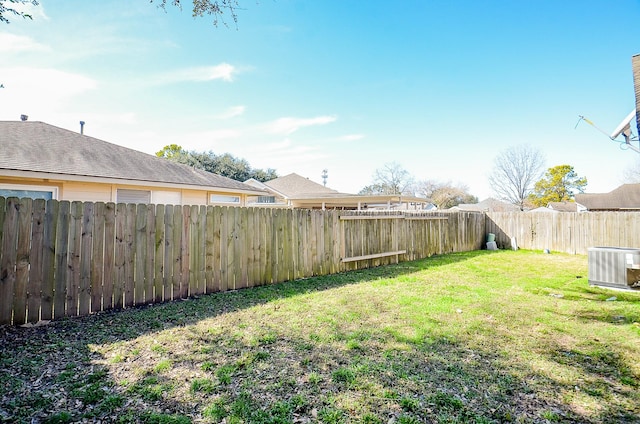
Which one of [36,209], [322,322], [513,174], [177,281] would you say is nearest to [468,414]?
[322,322]

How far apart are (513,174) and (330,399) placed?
1837 inches

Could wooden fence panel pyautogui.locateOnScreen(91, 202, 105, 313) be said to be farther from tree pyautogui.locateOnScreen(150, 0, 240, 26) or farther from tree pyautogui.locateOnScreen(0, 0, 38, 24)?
tree pyautogui.locateOnScreen(150, 0, 240, 26)

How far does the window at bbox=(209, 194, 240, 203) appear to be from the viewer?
1254 centimetres

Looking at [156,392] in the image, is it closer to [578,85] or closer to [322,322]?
[322,322]

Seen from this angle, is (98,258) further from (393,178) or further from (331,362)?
(393,178)

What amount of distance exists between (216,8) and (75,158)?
8.13 m

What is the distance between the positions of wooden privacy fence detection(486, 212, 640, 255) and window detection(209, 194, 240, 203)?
40.5 ft

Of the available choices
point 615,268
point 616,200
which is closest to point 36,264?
point 615,268

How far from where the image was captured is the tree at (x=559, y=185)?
155 ft

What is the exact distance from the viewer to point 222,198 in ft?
43.0

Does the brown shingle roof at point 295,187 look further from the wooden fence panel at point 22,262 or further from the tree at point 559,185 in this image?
the tree at point 559,185

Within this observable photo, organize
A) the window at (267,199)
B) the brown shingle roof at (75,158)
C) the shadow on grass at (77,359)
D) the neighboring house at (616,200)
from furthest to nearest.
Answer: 1. the neighboring house at (616,200)
2. the window at (267,199)
3. the brown shingle roof at (75,158)
4. the shadow on grass at (77,359)

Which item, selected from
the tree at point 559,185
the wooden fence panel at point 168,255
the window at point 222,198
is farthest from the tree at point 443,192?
the wooden fence panel at point 168,255

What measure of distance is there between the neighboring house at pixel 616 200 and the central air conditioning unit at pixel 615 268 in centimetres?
3225
